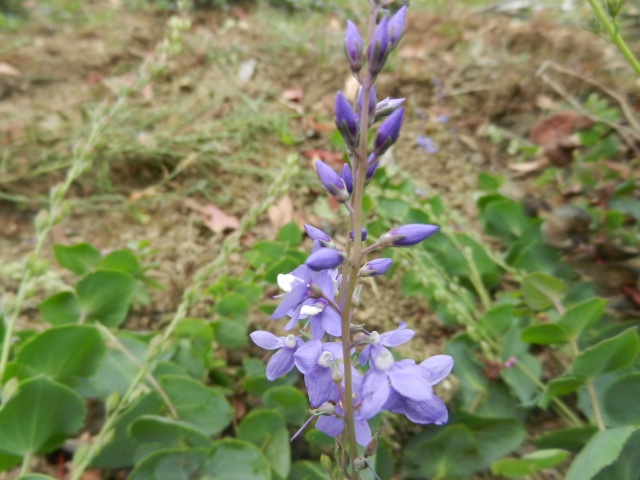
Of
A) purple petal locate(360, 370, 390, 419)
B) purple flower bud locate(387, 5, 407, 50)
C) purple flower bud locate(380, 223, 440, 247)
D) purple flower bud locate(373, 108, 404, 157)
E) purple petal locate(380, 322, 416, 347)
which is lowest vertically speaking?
purple petal locate(380, 322, 416, 347)

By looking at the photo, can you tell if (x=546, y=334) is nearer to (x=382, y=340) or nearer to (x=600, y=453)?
(x=600, y=453)

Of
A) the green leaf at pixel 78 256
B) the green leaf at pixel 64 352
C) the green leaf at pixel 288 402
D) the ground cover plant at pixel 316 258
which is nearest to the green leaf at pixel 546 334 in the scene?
the ground cover plant at pixel 316 258

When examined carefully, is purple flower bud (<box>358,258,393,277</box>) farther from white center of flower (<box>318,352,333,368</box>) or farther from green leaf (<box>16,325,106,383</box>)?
green leaf (<box>16,325,106,383</box>)

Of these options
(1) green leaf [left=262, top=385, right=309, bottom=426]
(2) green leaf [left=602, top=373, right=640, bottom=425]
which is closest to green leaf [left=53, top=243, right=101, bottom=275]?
(1) green leaf [left=262, top=385, right=309, bottom=426]

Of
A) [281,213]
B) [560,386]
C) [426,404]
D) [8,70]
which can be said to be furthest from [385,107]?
[8,70]

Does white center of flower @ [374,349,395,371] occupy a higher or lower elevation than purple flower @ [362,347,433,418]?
higher

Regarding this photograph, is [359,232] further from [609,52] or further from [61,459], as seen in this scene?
[609,52]
